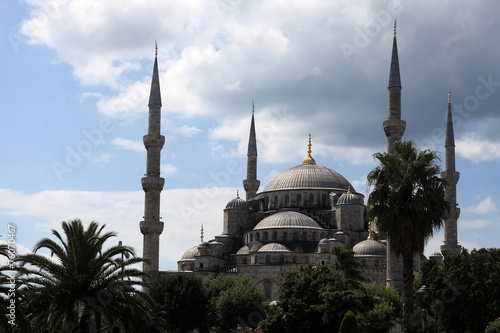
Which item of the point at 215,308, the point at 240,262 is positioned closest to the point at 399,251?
the point at 215,308

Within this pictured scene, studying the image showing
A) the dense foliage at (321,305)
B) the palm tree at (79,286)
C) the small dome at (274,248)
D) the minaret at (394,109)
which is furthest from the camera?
the small dome at (274,248)

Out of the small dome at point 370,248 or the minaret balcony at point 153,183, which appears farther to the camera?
the small dome at point 370,248

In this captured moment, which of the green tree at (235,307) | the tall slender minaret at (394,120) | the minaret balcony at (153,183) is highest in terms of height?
the tall slender minaret at (394,120)

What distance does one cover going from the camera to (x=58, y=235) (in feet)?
79.2

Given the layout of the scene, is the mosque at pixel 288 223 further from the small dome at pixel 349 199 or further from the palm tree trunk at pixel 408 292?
the palm tree trunk at pixel 408 292

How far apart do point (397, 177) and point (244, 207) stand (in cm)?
5511

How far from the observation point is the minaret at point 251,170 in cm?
8019

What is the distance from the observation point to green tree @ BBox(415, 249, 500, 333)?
123 ft

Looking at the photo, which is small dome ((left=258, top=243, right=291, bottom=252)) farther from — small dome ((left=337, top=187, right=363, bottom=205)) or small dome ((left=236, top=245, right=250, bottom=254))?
small dome ((left=337, top=187, right=363, bottom=205))

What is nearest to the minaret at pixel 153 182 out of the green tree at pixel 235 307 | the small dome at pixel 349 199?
the green tree at pixel 235 307

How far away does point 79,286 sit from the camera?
23969 mm

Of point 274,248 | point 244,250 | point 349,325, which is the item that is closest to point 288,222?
point 274,248

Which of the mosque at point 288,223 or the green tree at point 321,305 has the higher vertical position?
the mosque at point 288,223

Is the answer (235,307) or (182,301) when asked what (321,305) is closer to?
(182,301)
